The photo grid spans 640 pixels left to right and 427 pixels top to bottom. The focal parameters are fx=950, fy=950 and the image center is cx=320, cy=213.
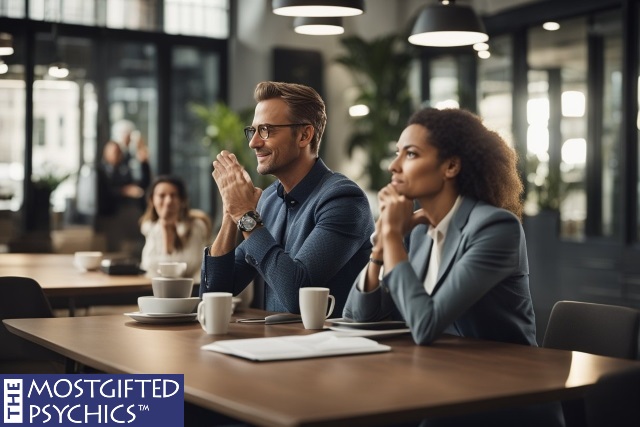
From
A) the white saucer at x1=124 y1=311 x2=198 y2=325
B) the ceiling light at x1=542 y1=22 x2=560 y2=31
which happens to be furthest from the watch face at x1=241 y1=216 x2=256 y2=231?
the ceiling light at x1=542 y1=22 x2=560 y2=31

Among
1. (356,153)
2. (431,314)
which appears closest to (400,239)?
(431,314)

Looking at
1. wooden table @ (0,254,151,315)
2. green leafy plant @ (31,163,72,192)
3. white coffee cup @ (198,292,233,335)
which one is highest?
green leafy plant @ (31,163,72,192)

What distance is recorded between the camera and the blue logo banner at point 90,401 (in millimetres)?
2025

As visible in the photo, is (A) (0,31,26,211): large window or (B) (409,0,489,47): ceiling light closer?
(B) (409,0,489,47): ceiling light

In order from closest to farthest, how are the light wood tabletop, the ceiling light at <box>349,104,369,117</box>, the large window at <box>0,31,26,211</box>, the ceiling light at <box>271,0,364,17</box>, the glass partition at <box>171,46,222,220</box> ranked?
the ceiling light at <box>271,0,364,17</box> → the light wood tabletop → the large window at <box>0,31,26,211</box> → the ceiling light at <box>349,104,369,117</box> → the glass partition at <box>171,46,222,220</box>

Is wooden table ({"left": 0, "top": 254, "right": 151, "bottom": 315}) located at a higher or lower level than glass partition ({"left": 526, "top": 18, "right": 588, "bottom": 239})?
lower

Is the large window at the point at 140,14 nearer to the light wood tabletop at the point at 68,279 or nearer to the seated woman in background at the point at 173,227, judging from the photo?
the seated woman in background at the point at 173,227

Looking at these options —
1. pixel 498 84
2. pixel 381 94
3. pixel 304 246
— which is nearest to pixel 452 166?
pixel 304 246

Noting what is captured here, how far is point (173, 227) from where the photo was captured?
548cm

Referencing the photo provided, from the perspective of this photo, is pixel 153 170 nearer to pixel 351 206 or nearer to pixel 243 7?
pixel 243 7

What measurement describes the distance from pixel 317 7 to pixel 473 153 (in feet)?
4.33

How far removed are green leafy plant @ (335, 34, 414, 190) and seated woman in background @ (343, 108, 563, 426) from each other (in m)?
7.57

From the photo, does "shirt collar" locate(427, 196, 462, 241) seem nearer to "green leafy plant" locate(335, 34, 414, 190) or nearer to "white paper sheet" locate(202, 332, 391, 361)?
"white paper sheet" locate(202, 332, 391, 361)

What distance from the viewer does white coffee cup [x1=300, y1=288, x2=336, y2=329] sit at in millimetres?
2588
